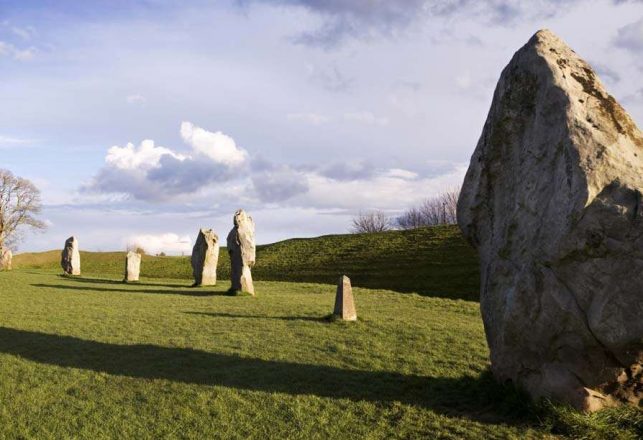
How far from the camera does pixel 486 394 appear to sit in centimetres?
938

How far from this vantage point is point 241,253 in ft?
91.2

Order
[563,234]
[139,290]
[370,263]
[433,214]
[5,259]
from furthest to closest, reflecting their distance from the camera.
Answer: [433,214], [370,263], [5,259], [139,290], [563,234]

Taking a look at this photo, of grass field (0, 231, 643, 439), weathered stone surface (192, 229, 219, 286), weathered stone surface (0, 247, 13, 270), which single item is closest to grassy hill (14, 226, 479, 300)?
weathered stone surface (0, 247, 13, 270)

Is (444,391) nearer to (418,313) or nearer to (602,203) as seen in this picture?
(602,203)

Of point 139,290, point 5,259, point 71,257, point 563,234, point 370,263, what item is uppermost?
point 563,234

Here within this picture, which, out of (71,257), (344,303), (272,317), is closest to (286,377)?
(344,303)

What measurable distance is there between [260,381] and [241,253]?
17.4 metres

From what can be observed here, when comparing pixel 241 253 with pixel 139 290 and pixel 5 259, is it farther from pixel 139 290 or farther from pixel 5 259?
pixel 5 259

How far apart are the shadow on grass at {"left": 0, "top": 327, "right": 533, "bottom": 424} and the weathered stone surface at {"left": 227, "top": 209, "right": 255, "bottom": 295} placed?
13431 millimetres

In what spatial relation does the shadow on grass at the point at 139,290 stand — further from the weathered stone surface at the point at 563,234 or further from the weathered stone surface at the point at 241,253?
the weathered stone surface at the point at 563,234

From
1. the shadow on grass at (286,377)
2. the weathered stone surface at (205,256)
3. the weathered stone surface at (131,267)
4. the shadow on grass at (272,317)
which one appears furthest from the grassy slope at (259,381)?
the weathered stone surface at (131,267)

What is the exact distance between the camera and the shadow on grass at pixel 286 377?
912 centimetres

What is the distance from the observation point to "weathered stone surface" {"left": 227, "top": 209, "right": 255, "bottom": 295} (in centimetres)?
2781

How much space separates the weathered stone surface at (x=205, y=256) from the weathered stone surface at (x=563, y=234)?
2591 centimetres
